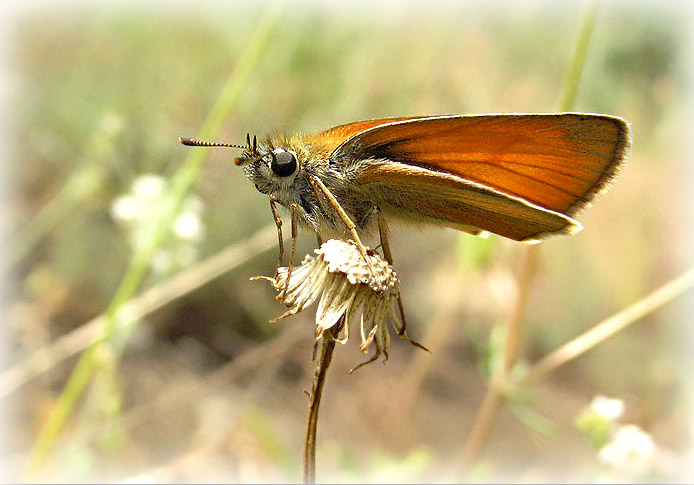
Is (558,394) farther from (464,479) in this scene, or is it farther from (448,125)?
(448,125)

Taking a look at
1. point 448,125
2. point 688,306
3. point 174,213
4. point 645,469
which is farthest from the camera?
point 688,306

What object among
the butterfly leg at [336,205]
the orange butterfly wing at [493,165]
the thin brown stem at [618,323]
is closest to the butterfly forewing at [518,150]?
the orange butterfly wing at [493,165]

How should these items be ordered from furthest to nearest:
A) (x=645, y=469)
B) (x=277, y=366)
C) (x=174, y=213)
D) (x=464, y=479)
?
(x=277, y=366) < (x=464, y=479) < (x=645, y=469) < (x=174, y=213)

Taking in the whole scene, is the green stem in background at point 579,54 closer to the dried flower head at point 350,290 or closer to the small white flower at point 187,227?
the dried flower head at point 350,290

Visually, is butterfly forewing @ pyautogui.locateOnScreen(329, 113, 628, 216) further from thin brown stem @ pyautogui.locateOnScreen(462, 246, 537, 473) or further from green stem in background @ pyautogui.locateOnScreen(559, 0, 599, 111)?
thin brown stem @ pyautogui.locateOnScreen(462, 246, 537, 473)

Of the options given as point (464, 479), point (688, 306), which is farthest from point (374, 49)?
point (464, 479)

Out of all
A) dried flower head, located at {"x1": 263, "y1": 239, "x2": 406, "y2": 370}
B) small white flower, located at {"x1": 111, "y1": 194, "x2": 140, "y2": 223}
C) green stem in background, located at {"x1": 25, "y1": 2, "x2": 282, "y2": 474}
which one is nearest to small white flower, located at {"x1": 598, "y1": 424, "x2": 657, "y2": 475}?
dried flower head, located at {"x1": 263, "y1": 239, "x2": 406, "y2": 370}
